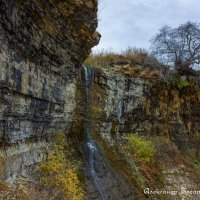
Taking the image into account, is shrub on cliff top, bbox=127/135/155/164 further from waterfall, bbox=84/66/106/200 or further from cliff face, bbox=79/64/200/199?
waterfall, bbox=84/66/106/200

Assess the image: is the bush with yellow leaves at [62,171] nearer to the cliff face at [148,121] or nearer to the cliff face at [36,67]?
the cliff face at [36,67]

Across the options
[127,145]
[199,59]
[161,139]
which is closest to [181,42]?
[199,59]

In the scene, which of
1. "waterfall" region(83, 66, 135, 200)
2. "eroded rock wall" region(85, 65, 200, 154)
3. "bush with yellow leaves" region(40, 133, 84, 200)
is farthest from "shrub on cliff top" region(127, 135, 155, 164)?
"bush with yellow leaves" region(40, 133, 84, 200)

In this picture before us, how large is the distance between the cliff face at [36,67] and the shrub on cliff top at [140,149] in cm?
465

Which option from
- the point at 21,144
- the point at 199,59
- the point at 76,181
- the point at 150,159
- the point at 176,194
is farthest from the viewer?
the point at 199,59

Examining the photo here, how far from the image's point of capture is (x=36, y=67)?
28.6ft

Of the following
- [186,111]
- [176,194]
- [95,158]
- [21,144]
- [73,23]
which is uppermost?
[73,23]

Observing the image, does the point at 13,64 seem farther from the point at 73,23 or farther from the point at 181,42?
the point at 181,42

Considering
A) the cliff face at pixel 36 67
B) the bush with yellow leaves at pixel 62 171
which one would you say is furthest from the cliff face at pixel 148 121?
the cliff face at pixel 36 67

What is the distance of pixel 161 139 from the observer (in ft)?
56.2

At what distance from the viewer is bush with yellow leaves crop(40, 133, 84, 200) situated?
9.12m

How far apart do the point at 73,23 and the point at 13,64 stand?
298 centimetres

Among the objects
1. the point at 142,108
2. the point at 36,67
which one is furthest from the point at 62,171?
the point at 142,108

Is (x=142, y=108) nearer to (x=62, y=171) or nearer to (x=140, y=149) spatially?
(x=140, y=149)
